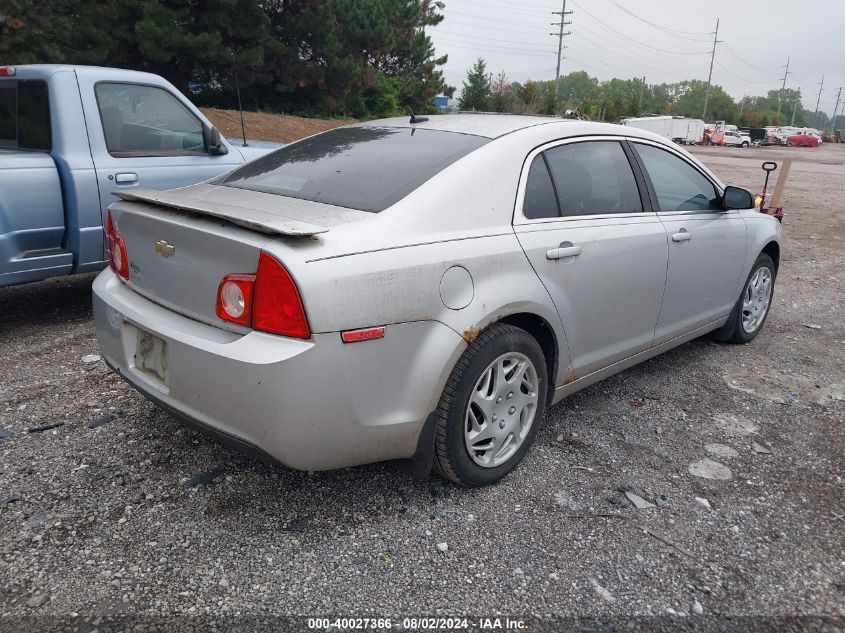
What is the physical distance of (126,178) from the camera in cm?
496

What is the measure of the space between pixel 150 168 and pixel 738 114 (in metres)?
122

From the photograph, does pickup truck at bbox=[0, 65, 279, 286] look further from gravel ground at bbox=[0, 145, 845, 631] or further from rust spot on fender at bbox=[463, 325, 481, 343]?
rust spot on fender at bbox=[463, 325, 481, 343]

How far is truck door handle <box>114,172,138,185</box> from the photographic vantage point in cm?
490

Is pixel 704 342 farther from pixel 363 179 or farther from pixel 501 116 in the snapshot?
pixel 363 179

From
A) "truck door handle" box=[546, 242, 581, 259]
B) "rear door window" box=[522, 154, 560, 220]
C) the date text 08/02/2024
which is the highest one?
"rear door window" box=[522, 154, 560, 220]

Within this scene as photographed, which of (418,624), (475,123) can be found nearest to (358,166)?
(475,123)

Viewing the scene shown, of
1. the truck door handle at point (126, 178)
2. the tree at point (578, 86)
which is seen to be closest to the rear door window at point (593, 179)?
the truck door handle at point (126, 178)

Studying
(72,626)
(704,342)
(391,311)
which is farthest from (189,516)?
(704,342)

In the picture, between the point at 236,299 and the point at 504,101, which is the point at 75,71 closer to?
the point at 236,299

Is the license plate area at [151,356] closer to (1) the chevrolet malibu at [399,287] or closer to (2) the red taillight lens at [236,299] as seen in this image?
(1) the chevrolet malibu at [399,287]

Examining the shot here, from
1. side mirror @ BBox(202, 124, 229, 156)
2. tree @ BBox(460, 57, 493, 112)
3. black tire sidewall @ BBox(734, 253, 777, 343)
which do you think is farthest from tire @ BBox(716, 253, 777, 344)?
tree @ BBox(460, 57, 493, 112)

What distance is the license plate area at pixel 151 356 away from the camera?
8.95 feet

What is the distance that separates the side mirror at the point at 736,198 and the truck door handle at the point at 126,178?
13.7 ft

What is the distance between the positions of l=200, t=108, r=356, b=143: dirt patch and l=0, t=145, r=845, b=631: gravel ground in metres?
16.7
